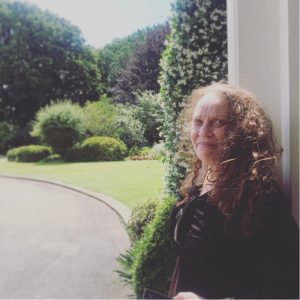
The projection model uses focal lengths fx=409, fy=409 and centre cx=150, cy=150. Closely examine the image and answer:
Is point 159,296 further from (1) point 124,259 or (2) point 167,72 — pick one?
(2) point 167,72

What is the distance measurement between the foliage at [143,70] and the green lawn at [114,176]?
0.26m

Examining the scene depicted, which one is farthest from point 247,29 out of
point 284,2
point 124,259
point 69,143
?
point 124,259

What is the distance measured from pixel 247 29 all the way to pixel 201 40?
26 centimetres

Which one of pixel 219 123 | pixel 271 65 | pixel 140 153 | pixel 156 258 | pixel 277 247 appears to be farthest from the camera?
pixel 140 153

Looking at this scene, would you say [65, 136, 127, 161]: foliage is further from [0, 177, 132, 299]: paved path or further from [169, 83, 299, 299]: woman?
[169, 83, 299, 299]: woman

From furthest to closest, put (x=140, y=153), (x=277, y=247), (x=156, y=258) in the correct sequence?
(x=140, y=153)
(x=156, y=258)
(x=277, y=247)

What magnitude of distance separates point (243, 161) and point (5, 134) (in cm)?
93

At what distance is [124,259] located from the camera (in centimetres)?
156

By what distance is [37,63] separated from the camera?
60.7 inches

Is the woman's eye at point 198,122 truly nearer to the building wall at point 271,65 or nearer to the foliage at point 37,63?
the building wall at point 271,65

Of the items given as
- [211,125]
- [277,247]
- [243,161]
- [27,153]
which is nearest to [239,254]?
[277,247]

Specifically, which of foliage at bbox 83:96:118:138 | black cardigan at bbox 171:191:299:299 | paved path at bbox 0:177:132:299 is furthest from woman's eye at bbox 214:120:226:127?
paved path at bbox 0:177:132:299

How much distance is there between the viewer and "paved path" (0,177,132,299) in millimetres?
1521

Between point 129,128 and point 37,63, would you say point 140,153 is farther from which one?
point 37,63
